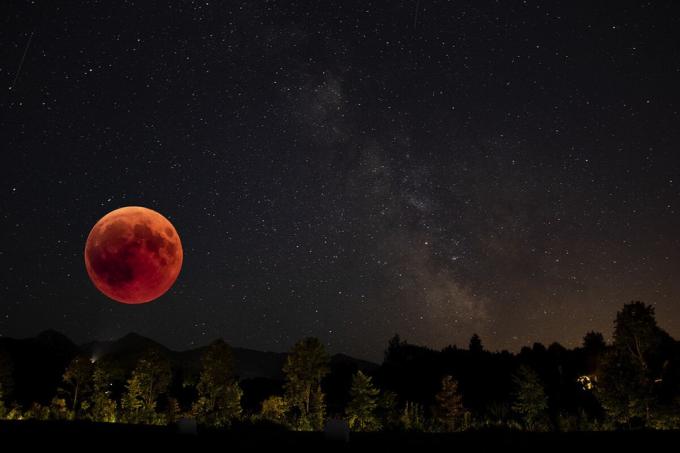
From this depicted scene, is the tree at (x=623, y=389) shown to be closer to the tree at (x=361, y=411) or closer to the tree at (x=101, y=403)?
the tree at (x=361, y=411)

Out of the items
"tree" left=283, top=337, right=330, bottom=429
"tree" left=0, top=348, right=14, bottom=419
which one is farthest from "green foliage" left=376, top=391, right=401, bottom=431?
"tree" left=0, top=348, right=14, bottom=419

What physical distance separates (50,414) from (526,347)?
6820cm

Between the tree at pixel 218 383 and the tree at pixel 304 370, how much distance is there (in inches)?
156

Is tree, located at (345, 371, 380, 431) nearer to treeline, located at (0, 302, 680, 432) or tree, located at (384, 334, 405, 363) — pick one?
treeline, located at (0, 302, 680, 432)

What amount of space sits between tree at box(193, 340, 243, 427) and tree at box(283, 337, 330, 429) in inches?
156

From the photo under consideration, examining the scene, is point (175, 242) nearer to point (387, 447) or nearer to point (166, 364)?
point (387, 447)

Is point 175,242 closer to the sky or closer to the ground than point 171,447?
closer to the sky

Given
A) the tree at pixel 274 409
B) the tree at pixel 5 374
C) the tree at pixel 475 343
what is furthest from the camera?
the tree at pixel 475 343

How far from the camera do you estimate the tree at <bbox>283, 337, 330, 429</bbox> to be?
32.3m

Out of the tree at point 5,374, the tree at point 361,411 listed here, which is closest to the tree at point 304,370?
the tree at point 361,411

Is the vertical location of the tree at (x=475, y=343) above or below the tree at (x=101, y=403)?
above

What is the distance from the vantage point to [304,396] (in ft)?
106

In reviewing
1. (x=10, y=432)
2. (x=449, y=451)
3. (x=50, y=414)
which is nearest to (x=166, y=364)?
(x=50, y=414)

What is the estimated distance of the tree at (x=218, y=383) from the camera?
110 ft
